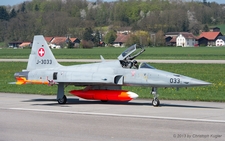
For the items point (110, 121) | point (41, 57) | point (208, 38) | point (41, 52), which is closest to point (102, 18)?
point (208, 38)

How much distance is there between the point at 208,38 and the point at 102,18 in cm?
3953

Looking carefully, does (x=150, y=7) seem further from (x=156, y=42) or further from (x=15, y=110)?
(x=15, y=110)

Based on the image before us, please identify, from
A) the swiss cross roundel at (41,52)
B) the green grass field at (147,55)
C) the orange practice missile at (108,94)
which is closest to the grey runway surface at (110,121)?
the orange practice missile at (108,94)

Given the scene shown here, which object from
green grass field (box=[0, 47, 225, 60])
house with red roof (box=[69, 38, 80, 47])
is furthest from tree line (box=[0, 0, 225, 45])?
green grass field (box=[0, 47, 225, 60])

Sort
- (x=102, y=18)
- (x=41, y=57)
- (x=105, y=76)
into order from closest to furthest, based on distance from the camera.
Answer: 1. (x=105, y=76)
2. (x=41, y=57)
3. (x=102, y=18)

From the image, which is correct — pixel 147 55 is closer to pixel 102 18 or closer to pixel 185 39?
pixel 185 39

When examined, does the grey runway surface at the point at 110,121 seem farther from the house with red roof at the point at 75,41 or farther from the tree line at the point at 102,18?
the house with red roof at the point at 75,41

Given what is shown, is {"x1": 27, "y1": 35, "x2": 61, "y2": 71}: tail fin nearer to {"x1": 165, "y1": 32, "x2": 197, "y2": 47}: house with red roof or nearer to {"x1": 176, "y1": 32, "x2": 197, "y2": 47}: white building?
{"x1": 165, "y1": 32, "x2": 197, "y2": 47}: house with red roof

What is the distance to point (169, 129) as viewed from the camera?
42.1 ft

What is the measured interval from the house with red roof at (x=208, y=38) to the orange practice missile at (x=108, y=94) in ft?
474

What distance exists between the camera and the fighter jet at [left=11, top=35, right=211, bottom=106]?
1766 centimetres

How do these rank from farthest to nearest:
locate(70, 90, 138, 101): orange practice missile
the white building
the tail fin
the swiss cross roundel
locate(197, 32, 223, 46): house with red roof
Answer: locate(197, 32, 223, 46): house with red roof → the white building → the swiss cross roundel → the tail fin → locate(70, 90, 138, 101): orange practice missile

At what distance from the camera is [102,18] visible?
177 metres

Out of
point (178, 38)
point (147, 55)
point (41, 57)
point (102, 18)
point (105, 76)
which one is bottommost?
point (147, 55)
